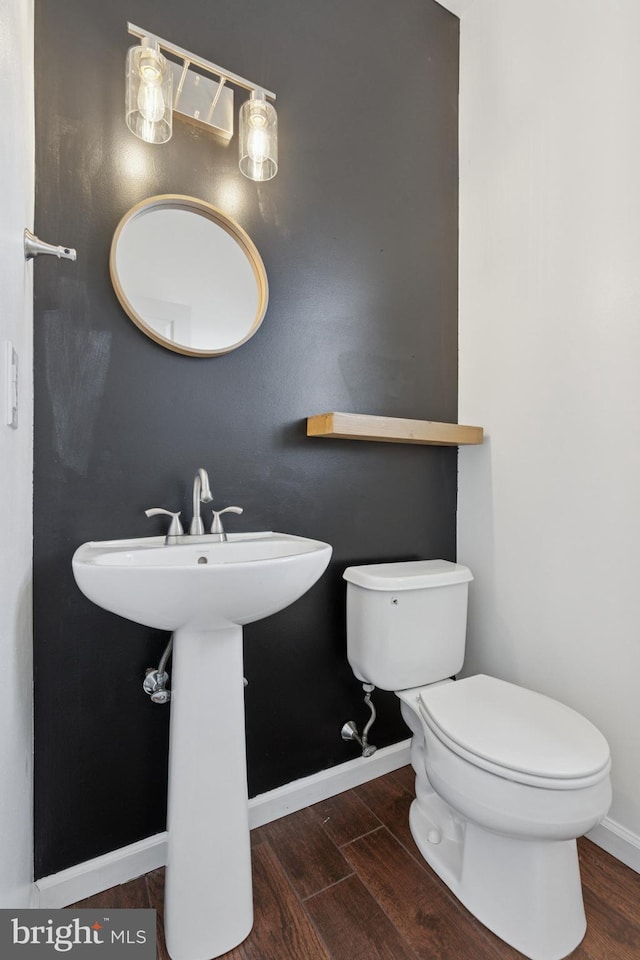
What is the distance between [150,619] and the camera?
87 centimetres

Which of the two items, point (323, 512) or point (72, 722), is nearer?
point (72, 722)

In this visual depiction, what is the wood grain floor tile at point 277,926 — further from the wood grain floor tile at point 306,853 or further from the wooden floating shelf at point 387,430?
the wooden floating shelf at point 387,430

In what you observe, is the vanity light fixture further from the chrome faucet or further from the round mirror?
the chrome faucet

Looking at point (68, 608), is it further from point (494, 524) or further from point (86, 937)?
point (494, 524)

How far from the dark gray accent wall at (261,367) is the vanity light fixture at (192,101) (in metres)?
0.04

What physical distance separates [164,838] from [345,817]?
52 centimetres

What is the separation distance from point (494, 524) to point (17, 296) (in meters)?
→ 1.49

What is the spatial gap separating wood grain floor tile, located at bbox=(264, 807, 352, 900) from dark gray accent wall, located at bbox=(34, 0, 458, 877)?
115mm

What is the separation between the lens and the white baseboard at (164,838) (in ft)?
3.64

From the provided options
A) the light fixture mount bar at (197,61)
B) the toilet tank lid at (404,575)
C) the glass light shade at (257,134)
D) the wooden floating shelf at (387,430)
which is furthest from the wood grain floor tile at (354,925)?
the light fixture mount bar at (197,61)

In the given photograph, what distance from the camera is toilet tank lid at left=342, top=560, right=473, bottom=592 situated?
4.52ft

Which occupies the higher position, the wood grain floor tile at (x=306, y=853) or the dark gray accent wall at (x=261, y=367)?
the dark gray accent wall at (x=261, y=367)

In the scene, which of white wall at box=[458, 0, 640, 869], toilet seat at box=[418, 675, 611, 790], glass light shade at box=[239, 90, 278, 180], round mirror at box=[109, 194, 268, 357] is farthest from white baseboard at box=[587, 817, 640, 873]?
glass light shade at box=[239, 90, 278, 180]

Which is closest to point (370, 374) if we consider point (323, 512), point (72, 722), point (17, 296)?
point (323, 512)
